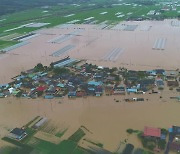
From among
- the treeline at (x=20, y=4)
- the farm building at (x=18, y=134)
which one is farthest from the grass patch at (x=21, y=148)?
the treeline at (x=20, y=4)

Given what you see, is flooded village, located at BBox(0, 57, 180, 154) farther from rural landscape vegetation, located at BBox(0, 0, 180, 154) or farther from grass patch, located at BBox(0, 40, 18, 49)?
grass patch, located at BBox(0, 40, 18, 49)

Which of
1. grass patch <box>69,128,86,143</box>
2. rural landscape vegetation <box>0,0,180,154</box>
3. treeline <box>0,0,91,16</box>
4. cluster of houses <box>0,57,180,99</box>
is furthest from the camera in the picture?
treeline <box>0,0,91,16</box>

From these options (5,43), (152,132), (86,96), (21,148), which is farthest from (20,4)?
(152,132)

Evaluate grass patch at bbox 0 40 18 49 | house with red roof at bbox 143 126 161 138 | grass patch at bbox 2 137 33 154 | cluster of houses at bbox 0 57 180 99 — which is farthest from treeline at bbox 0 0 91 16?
house with red roof at bbox 143 126 161 138

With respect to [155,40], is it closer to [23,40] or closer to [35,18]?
[23,40]

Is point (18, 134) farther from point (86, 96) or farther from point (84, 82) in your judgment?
point (84, 82)

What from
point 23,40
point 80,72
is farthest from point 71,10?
point 80,72
